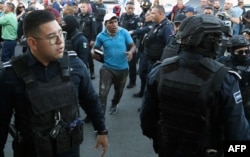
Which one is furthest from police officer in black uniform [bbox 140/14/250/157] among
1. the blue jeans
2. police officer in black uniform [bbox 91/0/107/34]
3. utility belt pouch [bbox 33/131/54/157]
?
police officer in black uniform [bbox 91/0/107/34]

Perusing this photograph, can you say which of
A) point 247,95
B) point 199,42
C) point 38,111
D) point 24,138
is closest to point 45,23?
point 38,111

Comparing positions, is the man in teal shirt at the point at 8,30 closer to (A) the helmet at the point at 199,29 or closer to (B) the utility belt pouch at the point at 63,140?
(B) the utility belt pouch at the point at 63,140

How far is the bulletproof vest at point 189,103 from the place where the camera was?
89.0 inches

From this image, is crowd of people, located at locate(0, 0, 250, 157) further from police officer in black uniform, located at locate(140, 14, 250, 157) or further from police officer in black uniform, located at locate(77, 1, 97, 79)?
police officer in black uniform, located at locate(77, 1, 97, 79)

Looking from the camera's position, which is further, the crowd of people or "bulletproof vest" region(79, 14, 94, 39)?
"bulletproof vest" region(79, 14, 94, 39)

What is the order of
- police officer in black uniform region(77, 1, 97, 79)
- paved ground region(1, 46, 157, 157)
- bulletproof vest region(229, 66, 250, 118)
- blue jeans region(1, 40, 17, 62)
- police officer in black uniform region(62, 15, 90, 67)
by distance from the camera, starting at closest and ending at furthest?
bulletproof vest region(229, 66, 250, 118)
paved ground region(1, 46, 157, 157)
police officer in black uniform region(62, 15, 90, 67)
police officer in black uniform region(77, 1, 97, 79)
blue jeans region(1, 40, 17, 62)

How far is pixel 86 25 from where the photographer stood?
26.7 ft

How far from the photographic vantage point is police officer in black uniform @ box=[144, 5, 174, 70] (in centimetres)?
553

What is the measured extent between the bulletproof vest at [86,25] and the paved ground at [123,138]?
236 centimetres

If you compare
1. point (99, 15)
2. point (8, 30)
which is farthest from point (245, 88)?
point (99, 15)

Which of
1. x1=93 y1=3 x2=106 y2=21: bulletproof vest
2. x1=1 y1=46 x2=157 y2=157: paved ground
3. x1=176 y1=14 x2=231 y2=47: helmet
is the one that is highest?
x1=176 y1=14 x2=231 y2=47: helmet

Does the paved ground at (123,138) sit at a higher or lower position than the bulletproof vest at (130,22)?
lower

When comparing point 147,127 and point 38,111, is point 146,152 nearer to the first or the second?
point 147,127

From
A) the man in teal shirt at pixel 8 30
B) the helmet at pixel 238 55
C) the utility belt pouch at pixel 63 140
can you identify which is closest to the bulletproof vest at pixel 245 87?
the helmet at pixel 238 55
